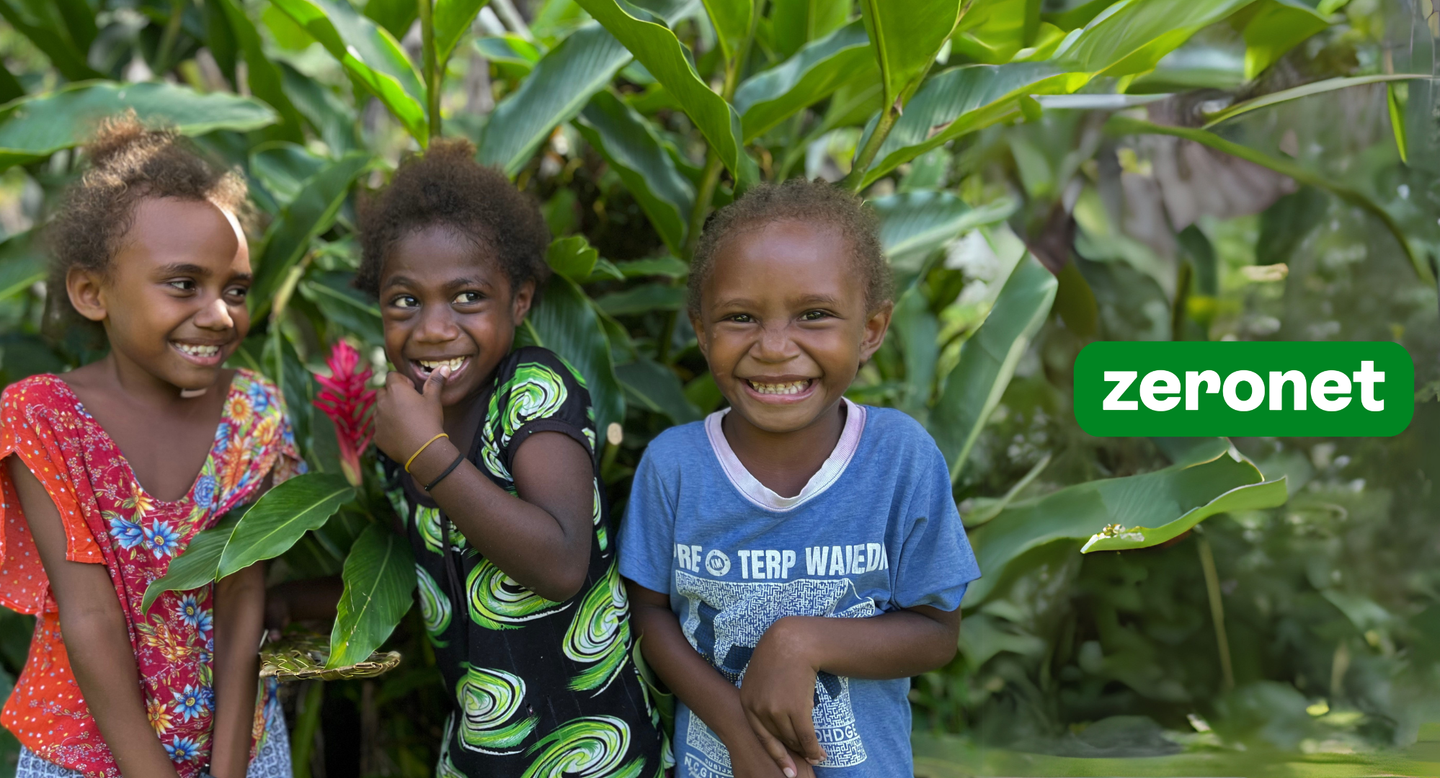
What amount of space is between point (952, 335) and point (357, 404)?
1583 mm

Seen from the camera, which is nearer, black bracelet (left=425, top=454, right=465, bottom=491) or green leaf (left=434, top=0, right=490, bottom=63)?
black bracelet (left=425, top=454, right=465, bottom=491)

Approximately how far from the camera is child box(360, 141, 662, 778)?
4.16 ft

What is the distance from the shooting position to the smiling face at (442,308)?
131 cm

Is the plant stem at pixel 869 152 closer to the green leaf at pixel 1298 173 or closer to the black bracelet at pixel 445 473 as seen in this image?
the green leaf at pixel 1298 173

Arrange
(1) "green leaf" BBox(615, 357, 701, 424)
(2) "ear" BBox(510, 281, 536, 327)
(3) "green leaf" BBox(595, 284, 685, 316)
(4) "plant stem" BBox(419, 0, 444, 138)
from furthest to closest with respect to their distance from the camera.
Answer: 1. (3) "green leaf" BBox(595, 284, 685, 316)
2. (1) "green leaf" BBox(615, 357, 701, 424)
3. (4) "plant stem" BBox(419, 0, 444, 138)
4. (2) "ear" BBox(510, 281, 536, 327)

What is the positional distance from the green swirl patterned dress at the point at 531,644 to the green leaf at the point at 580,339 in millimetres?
233

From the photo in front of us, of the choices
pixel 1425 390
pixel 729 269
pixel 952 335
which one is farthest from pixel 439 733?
pixel 1425 390

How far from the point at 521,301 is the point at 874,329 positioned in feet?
1.82

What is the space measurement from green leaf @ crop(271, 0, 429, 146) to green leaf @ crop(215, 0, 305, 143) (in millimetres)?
367

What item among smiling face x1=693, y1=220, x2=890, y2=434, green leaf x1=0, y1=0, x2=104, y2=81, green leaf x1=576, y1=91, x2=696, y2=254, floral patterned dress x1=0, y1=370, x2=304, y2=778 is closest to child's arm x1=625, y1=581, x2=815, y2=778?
smiling face x1=693, y1=220, x2=890, y2=434

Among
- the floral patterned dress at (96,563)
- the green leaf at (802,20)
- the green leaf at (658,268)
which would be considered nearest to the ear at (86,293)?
the floral patterned dress at (96,563)

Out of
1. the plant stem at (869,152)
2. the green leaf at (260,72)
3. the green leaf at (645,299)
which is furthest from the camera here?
the green leaf at (260,72)

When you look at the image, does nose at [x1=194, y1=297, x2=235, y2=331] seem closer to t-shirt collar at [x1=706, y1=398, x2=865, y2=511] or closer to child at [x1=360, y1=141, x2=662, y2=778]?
child at [x1=360, y1=141, x2=662, y2=778]

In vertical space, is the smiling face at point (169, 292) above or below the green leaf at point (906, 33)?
below
